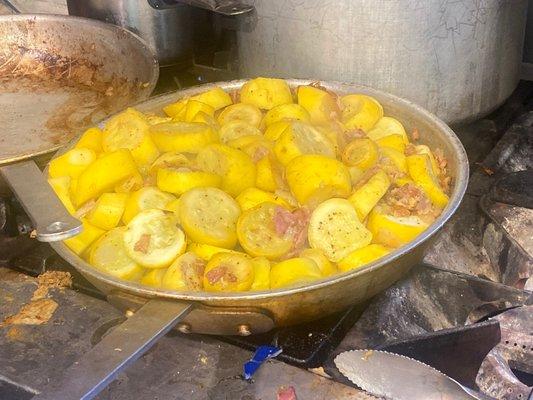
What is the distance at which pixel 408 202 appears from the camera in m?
0.96

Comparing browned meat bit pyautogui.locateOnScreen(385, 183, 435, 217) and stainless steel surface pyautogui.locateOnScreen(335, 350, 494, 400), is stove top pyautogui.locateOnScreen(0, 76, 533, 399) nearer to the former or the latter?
stainless steel surface pyautogui.locateOnScreen(335, 350, 494, 400)

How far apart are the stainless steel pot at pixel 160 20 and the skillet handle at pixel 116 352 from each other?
3.10 ft

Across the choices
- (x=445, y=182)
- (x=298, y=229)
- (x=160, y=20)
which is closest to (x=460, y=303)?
(x=445, y=182)

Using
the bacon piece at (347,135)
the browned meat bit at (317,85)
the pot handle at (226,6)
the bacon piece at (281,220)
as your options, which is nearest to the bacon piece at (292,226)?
the bacon piece at (281,220)

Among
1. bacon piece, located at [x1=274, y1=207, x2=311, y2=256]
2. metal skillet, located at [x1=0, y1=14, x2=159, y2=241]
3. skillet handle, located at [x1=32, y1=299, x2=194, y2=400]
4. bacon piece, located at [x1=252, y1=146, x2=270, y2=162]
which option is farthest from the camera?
metal skillet, located at [x1=0, y1=14, x2=159, y2=241]

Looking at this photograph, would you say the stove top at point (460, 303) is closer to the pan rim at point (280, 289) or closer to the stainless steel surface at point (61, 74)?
the pan rim at point (280, 289)

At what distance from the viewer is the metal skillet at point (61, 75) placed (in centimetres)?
148

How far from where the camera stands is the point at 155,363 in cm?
92

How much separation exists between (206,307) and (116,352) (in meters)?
0.13

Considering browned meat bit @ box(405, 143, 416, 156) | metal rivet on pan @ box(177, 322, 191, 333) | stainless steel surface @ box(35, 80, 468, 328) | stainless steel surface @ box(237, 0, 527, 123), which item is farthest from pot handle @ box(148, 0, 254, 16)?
metal rivet on pan @ box(177, 322, 191, 333)

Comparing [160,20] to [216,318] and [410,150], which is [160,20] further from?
[216,318]

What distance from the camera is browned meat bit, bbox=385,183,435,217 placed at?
37.4 inches

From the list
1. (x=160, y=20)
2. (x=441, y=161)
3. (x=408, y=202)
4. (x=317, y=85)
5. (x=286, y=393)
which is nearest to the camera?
(x=286, y=393)

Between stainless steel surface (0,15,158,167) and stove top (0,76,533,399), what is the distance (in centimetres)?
32
